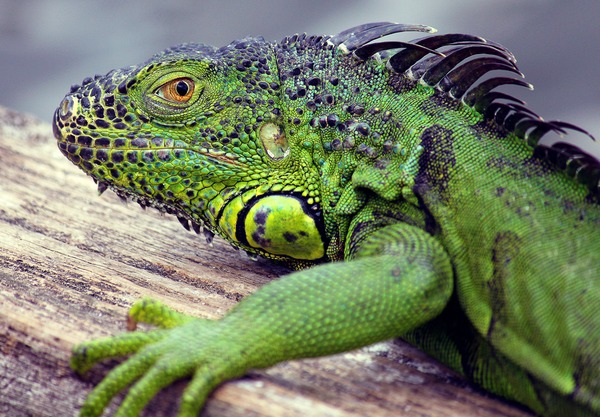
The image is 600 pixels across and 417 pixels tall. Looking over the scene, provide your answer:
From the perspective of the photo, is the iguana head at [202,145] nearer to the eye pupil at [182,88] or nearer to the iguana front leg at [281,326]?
the eye pupil at [182,88]

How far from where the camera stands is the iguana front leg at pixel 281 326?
2.77 meters

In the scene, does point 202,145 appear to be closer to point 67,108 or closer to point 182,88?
point 182,88

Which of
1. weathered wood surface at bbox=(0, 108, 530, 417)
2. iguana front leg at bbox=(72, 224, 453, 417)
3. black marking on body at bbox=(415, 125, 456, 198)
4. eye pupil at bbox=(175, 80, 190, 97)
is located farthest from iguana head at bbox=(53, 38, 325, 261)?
iguana front leg at bbox=(72, 224, 453, 417)

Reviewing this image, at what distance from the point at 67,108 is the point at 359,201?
1.63 metres

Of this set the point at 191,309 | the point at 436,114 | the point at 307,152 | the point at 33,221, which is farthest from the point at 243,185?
the point at 33,221

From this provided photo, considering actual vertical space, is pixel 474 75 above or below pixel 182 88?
above

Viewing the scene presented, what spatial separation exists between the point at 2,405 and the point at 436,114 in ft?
7.61

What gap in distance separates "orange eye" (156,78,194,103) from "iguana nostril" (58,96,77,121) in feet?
1.54

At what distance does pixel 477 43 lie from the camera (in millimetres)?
3770

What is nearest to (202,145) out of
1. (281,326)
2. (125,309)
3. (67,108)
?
(67,108)

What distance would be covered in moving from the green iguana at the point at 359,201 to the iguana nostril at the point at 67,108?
0.04 ft

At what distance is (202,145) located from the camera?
12.7 feet

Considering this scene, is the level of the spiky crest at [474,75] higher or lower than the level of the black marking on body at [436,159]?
higher

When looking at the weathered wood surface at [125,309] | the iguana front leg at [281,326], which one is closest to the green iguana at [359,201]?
the iguana front leg at [281,326]
